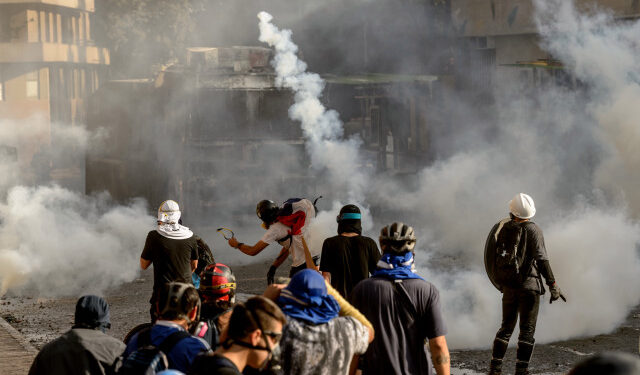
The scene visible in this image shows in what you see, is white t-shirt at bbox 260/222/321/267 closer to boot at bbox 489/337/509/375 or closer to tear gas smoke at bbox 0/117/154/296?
boot at bbox 489/337/509/375

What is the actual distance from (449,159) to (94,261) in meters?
10.9

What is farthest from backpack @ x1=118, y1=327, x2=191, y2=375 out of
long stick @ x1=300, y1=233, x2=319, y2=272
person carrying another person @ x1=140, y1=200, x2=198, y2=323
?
long stick @ x1=300, y1=233, x2=319, y2=272

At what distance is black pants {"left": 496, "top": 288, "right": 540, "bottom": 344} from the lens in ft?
24.2

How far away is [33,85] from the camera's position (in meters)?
36.2

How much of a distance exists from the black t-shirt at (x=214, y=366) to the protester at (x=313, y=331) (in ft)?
2.04

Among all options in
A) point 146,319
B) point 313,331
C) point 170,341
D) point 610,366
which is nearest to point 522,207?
point 313,331

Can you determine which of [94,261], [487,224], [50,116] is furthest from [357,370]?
[50,116]

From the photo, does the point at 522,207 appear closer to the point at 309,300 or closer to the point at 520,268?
the point at 520,268

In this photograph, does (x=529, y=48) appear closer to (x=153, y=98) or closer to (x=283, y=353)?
(x=153, y=98)

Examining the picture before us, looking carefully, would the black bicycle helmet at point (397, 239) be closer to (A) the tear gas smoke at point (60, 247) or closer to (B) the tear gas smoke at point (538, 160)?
(B) the tear gas smoke at point (538, 160)

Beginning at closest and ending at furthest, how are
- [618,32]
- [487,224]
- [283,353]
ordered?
1. [283,353]
2. [487,224]
3. [618,32]

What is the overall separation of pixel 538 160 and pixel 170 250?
47.7 ft

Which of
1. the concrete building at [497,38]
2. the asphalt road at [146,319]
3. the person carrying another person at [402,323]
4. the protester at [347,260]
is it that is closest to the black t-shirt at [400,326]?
the person carrying another person at [402,323]

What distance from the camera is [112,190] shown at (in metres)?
23.8
